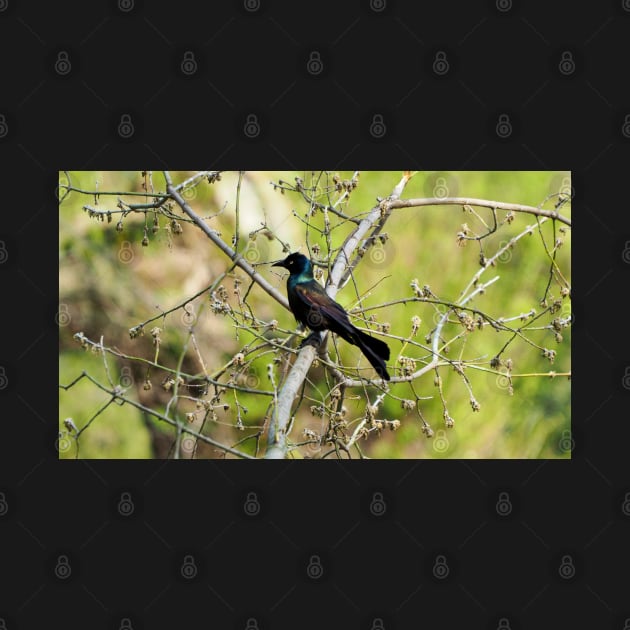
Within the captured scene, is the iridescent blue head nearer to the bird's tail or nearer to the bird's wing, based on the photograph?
the bird's wing

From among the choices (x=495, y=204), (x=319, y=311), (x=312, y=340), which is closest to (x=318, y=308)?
(x=319, y=311)

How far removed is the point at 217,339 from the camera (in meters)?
7.38

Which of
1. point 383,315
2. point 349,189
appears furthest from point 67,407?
point 349,189

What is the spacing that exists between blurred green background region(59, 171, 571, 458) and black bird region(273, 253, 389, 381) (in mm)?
1589

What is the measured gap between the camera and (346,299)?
220 inches

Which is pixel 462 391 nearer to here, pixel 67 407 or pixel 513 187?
pixel 513 187

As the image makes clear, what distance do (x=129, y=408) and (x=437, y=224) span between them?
10.1 feet

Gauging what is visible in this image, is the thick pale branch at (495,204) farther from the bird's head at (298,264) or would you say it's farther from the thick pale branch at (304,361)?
the bird's head at (298,264)

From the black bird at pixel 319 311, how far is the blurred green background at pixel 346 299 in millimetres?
1589

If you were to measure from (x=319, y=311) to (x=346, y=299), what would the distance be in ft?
6.36

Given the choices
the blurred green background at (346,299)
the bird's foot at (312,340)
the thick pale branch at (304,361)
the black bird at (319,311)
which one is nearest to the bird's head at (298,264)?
the black bird at (319,311)

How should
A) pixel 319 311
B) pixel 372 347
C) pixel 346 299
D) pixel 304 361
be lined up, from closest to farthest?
pixel 304 361 < pixel 372 347 < pixel 319 311 < pixel 346 299

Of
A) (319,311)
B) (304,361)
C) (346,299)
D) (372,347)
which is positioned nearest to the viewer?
(304,361)

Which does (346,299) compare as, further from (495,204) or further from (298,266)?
(495,204)
